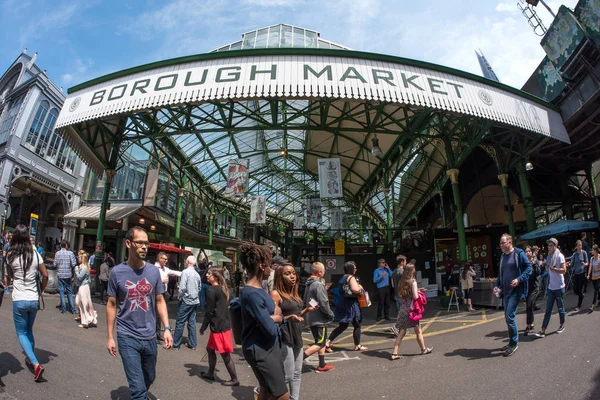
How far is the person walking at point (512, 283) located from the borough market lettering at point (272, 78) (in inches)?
178

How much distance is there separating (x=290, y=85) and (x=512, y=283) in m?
5.88

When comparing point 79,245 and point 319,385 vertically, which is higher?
point 79,245

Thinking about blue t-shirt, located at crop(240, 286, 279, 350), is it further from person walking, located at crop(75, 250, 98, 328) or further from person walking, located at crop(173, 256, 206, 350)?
person walking, located at crop(75, 250, 98, 328)

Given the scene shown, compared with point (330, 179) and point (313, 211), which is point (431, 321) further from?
point (313, 211)

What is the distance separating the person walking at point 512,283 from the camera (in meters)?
5.57

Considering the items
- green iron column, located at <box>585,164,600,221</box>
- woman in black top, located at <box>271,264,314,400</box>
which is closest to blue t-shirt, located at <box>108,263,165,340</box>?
woman in black top, located at <box>271,264,314,400</box>

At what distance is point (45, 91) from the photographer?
75.0ft

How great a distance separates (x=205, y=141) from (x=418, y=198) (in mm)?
15170

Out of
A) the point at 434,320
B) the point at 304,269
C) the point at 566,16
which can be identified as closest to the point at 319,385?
the point at 434,320

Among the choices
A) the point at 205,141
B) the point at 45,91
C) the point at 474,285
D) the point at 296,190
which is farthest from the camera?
the point at 296,190

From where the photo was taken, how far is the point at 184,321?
6.97 metres

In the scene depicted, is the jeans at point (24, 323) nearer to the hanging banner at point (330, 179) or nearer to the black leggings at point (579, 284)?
the black leggings at point (579, 284)

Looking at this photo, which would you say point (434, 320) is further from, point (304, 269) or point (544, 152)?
point (544, 152)

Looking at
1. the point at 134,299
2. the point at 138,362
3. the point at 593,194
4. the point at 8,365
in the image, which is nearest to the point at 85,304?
the point at 8,365
